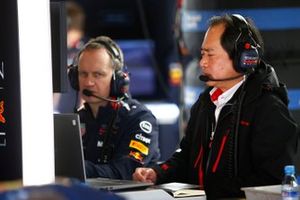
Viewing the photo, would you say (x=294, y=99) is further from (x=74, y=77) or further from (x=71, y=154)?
(x=71, y=154)

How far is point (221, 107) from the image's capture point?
3.81 metres

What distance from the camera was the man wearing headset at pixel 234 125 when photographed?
3.61 metres

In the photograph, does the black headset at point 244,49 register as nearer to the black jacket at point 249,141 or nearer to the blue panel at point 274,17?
the black jacket at point 249,141

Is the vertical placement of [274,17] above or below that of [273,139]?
above

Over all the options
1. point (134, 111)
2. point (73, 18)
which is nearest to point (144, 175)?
point (134, 111)

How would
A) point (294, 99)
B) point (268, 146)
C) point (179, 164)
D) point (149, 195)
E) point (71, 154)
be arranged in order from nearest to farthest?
point (149, 195)
point (71, 154)
point (268, 146)
point (179, 164)
point (294, 99)

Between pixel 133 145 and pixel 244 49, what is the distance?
28.0 inches

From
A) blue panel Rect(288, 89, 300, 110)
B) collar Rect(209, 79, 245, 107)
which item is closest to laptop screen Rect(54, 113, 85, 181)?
collar Rect(209, 79, 245, 107)

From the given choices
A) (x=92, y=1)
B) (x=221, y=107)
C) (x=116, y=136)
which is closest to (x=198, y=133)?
(x=221, y=107)

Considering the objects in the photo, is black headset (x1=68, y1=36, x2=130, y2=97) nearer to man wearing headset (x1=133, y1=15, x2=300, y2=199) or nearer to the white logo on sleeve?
the white logo on sleeve

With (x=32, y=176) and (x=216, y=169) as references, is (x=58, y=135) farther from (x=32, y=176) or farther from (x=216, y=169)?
(x=32, y=176)

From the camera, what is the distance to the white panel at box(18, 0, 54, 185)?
104 inches

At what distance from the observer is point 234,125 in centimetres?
371

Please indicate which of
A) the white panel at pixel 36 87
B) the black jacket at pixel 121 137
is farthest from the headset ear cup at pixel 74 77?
the white panel at pixel 36 87
